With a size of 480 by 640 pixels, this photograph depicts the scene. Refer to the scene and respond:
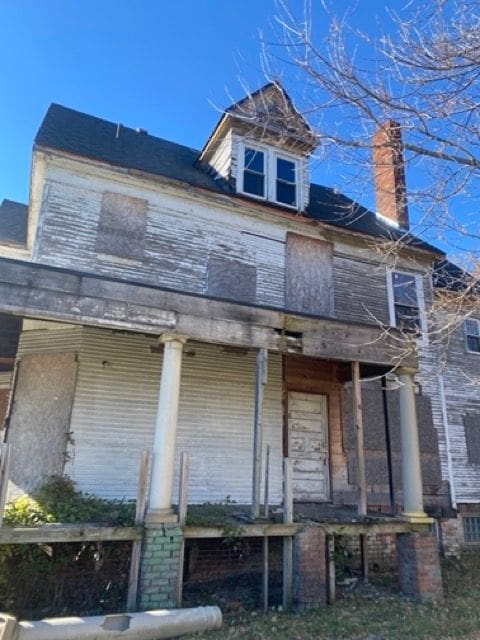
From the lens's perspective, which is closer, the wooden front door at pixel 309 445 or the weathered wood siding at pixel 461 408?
the wooden front door at pixel 309 445

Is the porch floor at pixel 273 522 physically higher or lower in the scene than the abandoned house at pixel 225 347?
lower

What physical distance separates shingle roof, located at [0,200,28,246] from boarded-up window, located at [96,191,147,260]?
9.63 ft

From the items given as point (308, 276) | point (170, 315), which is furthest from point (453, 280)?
point (170, 315)

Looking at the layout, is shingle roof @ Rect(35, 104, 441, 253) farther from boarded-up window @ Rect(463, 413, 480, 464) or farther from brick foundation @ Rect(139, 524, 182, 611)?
brick foundation @ Rect(139, 524, 182, 611)

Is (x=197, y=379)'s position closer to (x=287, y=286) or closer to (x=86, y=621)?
(x=287, y=286)

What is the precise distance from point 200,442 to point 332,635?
4058 mm

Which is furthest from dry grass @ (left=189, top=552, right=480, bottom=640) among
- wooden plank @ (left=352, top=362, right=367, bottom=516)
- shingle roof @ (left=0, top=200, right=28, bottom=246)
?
shingle roof @ (left=0, top=200, right=28, bottom=246)

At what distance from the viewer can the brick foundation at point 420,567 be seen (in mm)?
6840

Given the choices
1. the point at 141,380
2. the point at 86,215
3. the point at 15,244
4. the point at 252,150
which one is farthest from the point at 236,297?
the point at 15,244

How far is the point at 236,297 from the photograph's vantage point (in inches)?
395

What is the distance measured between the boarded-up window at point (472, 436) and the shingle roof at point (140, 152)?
4582 millimetres

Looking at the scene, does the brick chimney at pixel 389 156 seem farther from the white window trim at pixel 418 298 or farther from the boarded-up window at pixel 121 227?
the boarded-up window at pixel 121 227

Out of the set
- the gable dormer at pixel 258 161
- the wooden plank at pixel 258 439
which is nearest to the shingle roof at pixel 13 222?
the gable dormer at pixel 258 161

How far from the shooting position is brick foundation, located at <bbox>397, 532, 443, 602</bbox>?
684 cm
